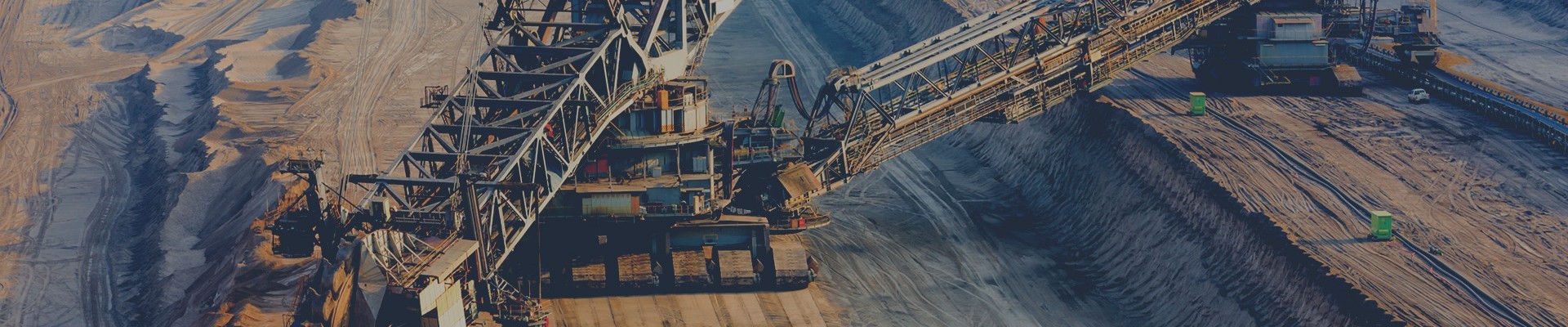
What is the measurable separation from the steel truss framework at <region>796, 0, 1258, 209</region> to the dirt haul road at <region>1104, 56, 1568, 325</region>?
5.17 metres

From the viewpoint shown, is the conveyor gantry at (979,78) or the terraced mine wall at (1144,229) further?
the conveyor gantry at (979,78)

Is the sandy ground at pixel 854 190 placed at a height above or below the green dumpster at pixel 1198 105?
below

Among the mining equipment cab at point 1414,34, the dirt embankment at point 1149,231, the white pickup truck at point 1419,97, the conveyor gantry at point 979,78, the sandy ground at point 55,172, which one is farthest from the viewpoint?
the mining equipment cab at point 1414,34

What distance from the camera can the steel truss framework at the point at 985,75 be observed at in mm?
72625

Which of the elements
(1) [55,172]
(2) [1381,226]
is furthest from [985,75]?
(1) [55,172]

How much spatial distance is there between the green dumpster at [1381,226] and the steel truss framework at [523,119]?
30.0 meters

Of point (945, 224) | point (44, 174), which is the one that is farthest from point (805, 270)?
point (44, 174)

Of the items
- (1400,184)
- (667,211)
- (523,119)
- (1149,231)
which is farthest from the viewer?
(1149,231)

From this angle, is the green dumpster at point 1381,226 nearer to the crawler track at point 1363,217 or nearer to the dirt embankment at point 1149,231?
the crawler track at point 1363,217

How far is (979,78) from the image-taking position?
75.3 metres

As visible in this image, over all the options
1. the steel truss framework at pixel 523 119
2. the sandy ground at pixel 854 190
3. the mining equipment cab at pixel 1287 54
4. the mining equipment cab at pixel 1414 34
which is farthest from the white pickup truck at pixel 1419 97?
the steel truss framework at pixel 523 119

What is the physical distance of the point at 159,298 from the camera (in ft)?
242

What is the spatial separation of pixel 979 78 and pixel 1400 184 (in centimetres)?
1932

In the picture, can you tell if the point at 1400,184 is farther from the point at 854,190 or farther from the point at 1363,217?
the point at 854,190
